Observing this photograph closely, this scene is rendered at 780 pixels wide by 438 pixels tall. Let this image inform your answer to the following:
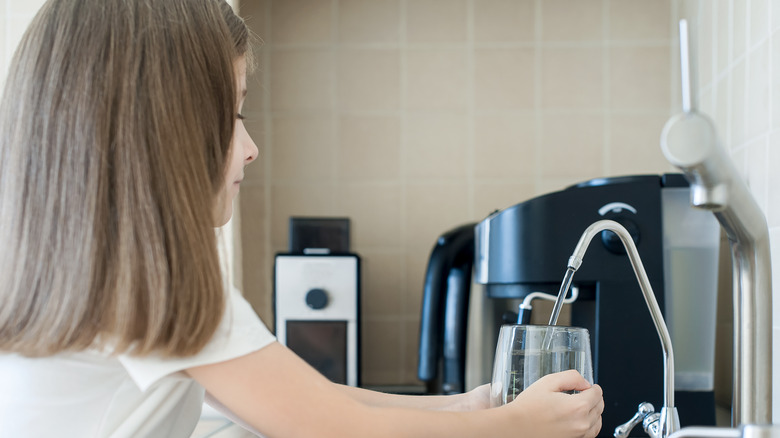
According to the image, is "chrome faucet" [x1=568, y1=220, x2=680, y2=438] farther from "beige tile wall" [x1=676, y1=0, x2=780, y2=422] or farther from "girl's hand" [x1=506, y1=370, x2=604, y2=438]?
"beige tile wall" [x1=676, y1=0, x2=780, y2=422]

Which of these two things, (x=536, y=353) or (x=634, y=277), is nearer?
(x=536, y=353)

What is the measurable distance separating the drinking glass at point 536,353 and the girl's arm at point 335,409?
0.01 m

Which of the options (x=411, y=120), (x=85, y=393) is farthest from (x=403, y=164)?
(x=85, y=393)

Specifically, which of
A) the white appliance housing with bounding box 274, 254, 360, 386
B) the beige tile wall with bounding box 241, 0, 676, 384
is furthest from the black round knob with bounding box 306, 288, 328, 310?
the beige tile wall with bounding box 241, 0, 676, 384

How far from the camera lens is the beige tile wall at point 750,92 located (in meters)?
0.72

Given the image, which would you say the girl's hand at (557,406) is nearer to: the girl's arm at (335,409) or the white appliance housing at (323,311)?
the girl's arm at (335,409)

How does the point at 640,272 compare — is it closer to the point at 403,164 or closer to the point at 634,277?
the point at 634,277

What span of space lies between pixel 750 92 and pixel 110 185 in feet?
2.24

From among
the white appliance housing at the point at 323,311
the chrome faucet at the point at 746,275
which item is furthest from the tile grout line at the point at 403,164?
the chrome faucet at the point at 746,275

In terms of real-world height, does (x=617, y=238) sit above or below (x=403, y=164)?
below

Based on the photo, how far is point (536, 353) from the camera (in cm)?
49

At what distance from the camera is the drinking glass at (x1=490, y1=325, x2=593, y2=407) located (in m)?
0.49

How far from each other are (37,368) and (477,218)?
82 centimetres

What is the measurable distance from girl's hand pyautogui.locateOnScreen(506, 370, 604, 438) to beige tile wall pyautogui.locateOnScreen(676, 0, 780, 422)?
309mm
